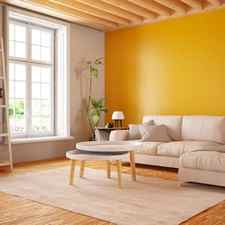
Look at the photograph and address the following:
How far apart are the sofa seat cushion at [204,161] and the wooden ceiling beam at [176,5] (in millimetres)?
2826

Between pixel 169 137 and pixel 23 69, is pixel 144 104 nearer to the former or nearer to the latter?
pixel 169 137

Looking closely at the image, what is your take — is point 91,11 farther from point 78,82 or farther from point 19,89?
point 19,89

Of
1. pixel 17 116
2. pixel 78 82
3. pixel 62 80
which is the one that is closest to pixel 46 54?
pixel 62 80

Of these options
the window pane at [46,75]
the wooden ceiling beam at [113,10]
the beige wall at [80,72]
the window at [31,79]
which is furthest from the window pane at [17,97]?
the wooden ceiling beam at [113,10]

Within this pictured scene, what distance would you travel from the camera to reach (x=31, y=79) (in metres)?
6.50

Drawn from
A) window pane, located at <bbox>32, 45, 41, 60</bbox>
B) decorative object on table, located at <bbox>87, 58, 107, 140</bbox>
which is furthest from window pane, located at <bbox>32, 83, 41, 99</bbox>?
decorative object on table, located at <bbox>87, 58, 107, 140</bbox>

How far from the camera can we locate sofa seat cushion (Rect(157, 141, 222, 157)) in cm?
488

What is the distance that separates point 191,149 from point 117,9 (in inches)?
117

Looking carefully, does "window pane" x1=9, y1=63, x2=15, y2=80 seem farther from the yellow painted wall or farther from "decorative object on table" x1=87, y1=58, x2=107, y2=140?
the yellow painted wall

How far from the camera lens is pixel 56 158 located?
657 cm

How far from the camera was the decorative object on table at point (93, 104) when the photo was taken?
709 cm

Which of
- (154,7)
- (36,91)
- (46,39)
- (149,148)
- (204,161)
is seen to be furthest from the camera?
(46,39)

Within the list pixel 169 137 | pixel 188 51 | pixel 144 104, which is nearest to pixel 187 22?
pixel 188 51

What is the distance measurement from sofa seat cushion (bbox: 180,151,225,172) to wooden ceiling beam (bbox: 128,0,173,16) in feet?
9.48
